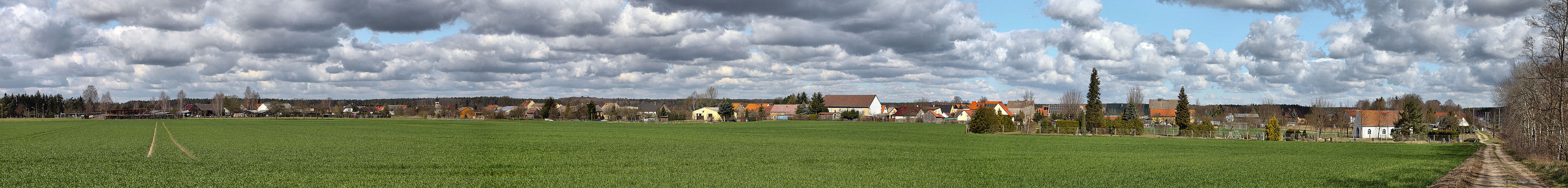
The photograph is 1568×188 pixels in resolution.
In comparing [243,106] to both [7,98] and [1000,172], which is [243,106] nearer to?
[7,98]

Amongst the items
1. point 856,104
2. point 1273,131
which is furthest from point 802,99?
point 1273,131

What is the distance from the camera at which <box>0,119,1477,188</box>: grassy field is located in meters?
18.8

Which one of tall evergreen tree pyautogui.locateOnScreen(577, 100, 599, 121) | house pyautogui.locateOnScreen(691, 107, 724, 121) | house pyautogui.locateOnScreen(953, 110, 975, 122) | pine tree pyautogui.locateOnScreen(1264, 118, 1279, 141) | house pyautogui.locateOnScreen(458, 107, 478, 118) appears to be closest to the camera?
pine tree pyautogui.locateOnScreen(1264, 118, 1279, 141)

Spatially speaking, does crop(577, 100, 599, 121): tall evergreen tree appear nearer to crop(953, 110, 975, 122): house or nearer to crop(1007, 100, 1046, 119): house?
crop(953, 110, 975, 122): house

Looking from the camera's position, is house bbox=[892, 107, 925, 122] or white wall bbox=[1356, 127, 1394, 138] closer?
white wall bbox=[1356, 127, 1394, 138]

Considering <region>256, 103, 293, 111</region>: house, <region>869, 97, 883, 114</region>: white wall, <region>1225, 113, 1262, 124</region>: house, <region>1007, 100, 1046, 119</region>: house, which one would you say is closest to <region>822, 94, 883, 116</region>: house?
<region>869, 97, 883, 114</region>: white wall

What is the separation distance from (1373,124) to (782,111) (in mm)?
85400

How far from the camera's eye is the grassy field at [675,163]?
1884cm

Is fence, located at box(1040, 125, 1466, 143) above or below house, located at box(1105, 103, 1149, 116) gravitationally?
below

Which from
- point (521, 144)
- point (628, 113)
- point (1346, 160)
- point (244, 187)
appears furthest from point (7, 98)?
point (1346, 160)

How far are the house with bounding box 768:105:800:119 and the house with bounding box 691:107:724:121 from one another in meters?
11.4

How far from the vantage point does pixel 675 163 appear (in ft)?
79.3

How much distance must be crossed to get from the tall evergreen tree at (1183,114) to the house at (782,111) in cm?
6486

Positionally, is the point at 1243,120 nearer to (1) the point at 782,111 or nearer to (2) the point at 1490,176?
(1) the point at 782,111
